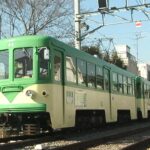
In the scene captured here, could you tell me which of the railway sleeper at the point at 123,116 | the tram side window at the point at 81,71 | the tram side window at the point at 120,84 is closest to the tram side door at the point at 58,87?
the tram side window at the point at 81,71

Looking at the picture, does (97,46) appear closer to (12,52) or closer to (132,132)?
(132,132)

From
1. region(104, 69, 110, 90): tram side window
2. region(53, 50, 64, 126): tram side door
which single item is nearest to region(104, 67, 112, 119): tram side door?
region(104, 69, 110, 90): tram side window

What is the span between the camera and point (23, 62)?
17641mm

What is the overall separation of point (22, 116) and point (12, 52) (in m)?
2.14

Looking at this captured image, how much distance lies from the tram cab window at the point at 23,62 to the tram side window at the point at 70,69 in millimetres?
1619

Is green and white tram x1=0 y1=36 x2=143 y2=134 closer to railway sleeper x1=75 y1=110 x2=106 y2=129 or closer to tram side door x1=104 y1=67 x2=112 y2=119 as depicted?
railway sleeper x1=75 y1=110 x2=106 y2=129

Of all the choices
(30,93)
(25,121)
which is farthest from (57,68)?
(25,121)

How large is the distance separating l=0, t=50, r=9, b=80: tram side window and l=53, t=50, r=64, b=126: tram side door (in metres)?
1.62

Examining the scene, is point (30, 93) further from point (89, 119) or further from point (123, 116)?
point (123, 116)

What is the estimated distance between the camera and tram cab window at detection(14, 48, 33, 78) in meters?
17.4

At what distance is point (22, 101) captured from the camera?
1723 cm

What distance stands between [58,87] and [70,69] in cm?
141

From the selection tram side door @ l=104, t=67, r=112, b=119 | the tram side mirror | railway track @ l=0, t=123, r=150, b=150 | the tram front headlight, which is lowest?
railway track @ l=0, t=123, r=150, b=150

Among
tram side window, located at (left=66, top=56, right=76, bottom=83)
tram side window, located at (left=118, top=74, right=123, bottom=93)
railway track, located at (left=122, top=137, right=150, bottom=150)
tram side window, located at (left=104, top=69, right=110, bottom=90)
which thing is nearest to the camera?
railway track, located at (left=122, top=137, right=150, bottom=150)
